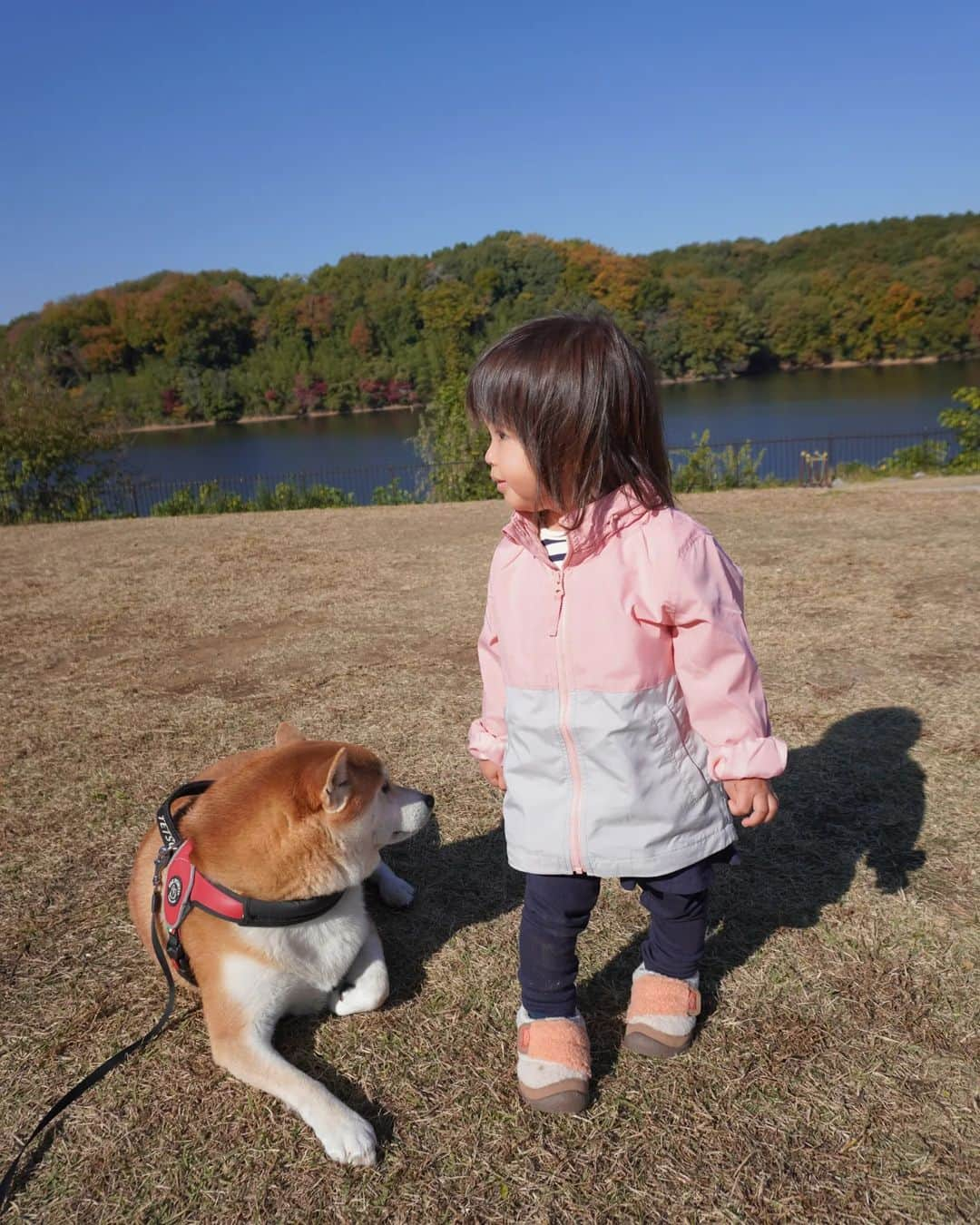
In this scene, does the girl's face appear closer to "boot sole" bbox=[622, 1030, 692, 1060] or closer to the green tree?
"boot sole" bbox=[622, 1030, 692, 1060]

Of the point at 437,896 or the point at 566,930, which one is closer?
the point at 566,930

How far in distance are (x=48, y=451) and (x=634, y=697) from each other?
15861 mm

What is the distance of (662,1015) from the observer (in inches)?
74.5

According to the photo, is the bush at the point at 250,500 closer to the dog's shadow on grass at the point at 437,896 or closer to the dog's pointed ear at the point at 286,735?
the dog's shadow on grass at the point at 437,896

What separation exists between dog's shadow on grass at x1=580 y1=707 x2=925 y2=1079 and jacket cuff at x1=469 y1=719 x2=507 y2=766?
665 mm

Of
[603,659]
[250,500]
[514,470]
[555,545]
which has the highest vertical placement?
[514,470]

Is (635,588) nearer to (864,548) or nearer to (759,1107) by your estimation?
(759,1107)

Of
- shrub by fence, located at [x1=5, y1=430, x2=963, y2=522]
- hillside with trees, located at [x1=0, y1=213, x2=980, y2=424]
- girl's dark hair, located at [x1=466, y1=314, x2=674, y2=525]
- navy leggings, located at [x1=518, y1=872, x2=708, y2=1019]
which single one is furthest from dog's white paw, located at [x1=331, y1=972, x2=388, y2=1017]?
hillside with trees, located at [x1=0, y1=213, x2=980, y2=424]

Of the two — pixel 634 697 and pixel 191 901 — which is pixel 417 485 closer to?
pixel 191 901

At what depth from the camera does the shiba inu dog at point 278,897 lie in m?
1.86

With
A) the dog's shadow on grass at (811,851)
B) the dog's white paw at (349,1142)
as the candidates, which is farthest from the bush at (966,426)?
the dog's white paw at (349,1142)

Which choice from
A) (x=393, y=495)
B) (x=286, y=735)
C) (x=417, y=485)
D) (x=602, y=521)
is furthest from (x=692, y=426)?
(x=602, y=521)

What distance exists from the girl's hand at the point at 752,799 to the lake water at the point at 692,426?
53.4 feet

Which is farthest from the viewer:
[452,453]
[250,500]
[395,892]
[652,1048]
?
[250,500]
